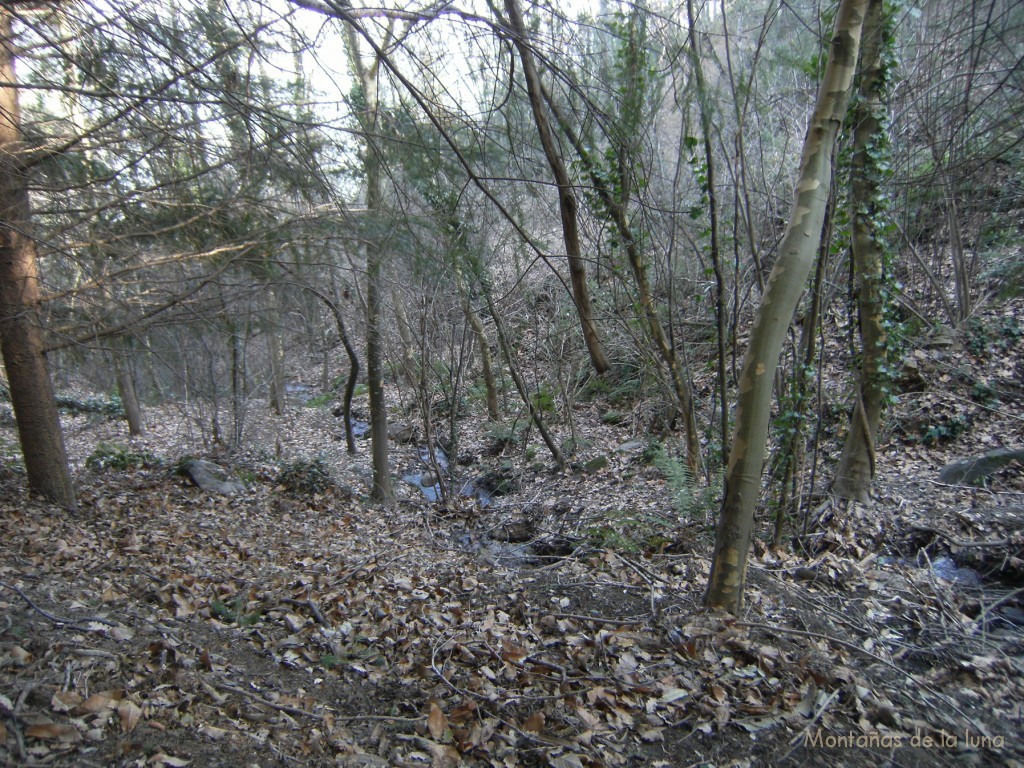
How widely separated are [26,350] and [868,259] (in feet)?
27.7

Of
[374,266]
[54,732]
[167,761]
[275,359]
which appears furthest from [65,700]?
[275,359]

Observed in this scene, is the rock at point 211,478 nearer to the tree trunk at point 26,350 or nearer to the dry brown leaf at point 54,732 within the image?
the tree trunk at point 26,350

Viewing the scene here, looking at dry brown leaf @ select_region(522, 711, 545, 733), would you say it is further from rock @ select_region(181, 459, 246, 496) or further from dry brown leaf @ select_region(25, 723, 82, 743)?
rock @ select_region(181, 459, 246, 496)

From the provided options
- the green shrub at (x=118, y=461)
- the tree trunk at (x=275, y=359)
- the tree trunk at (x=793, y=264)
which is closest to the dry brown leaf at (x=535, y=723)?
the tree trunk at (x=793, y=264)

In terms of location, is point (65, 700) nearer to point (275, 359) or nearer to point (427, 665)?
point (427, 665)

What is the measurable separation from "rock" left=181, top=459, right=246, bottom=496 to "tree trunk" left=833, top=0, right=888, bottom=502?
816cm

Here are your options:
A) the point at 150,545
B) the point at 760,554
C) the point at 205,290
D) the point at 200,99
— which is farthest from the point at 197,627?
the point at 760,554

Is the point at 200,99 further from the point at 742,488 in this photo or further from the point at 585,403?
the point at 585,403

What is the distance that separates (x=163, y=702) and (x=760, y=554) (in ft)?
14.8

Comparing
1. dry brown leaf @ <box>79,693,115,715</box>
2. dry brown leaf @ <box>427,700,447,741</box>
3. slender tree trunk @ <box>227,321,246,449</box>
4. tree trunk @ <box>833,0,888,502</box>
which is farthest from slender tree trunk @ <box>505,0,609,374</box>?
slender tree trunk @ <box>227,321,246,449</box>

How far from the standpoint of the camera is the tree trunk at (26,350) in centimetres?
559

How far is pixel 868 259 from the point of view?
5820 mm

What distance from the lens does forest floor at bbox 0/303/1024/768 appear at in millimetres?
2785

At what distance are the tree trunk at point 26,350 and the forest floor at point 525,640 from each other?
0.36 meters
